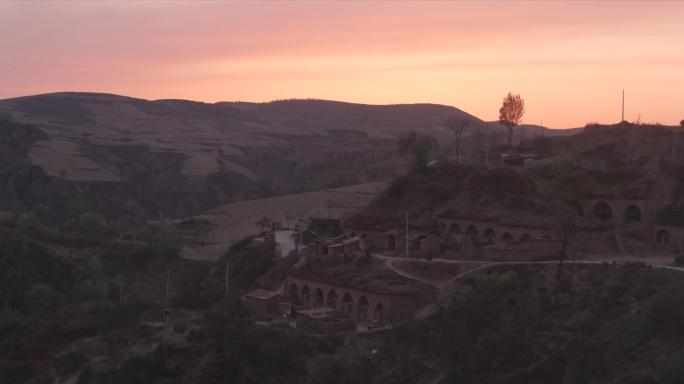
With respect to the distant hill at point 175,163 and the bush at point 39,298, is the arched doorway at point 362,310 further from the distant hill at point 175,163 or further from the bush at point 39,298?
the distant hill at point 175,163

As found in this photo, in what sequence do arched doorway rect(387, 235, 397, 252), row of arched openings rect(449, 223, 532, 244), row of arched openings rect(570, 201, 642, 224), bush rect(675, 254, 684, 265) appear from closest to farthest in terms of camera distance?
bush rect(675, 254, 684, 265), row of arched openings rect(449, 223, 532, 244), row of arched openings rect(570, 201, 642, 224), arched doorway rect(387, 235, 397, 252)

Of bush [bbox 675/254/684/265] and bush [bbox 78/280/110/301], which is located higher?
bush [bbox 675/254/684/265]

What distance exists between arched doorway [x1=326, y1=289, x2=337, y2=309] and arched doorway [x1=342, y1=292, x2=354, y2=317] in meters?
0.73

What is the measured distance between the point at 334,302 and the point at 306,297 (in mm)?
2032

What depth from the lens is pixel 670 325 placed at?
29.2 m

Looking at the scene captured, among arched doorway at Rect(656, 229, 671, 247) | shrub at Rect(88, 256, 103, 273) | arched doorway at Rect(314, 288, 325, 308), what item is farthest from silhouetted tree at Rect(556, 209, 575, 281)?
shrub at Rect(88, 256, 103, 273)

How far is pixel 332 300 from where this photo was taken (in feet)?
130

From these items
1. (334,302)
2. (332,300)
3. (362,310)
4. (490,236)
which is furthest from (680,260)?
(332,300)

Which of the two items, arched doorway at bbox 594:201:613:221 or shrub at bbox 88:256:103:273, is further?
shrub at bbox 88:256:103:273

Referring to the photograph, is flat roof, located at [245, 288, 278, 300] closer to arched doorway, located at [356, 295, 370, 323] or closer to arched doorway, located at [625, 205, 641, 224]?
arched doorway, located at [356, 295, 370, 323]

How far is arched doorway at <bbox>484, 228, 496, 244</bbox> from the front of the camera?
42.5 m

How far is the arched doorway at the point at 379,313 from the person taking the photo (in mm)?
36688

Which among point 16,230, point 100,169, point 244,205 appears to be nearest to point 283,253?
point 16,230

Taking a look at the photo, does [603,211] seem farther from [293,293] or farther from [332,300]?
[293,293]
